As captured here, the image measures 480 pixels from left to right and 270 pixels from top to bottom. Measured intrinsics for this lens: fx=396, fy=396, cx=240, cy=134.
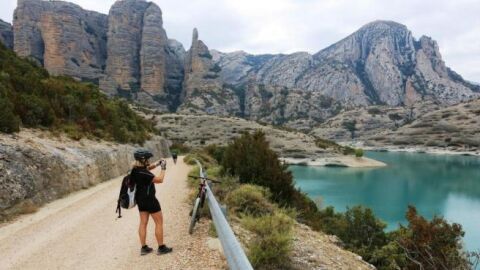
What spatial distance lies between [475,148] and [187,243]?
148262mm

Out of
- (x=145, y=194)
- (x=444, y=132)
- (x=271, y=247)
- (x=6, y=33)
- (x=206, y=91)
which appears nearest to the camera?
(x=271, y=247)

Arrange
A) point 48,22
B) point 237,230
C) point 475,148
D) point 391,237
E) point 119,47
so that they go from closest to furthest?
point 237,230, point 391,237, point 475,148, point 48,22, point 119,47

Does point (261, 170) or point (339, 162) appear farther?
point (339, 162)

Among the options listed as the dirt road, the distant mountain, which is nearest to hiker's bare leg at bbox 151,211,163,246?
the dirt road

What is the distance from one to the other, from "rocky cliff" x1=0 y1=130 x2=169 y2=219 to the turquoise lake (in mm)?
18018

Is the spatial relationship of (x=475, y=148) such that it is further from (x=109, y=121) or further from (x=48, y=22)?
(x=48, y=22)

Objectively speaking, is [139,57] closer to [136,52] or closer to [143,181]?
[136,52]

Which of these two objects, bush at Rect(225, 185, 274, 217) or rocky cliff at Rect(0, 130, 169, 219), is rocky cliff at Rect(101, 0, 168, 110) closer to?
rocky cliff at Rect(0, 130, 169, 219)

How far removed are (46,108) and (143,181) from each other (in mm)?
16137

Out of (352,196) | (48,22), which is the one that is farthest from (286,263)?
(48,22)

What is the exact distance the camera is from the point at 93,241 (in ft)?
29.5

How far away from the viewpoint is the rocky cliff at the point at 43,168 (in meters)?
12.1

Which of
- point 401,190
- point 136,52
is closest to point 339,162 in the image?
point 401,190

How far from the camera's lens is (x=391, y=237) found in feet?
77.7
